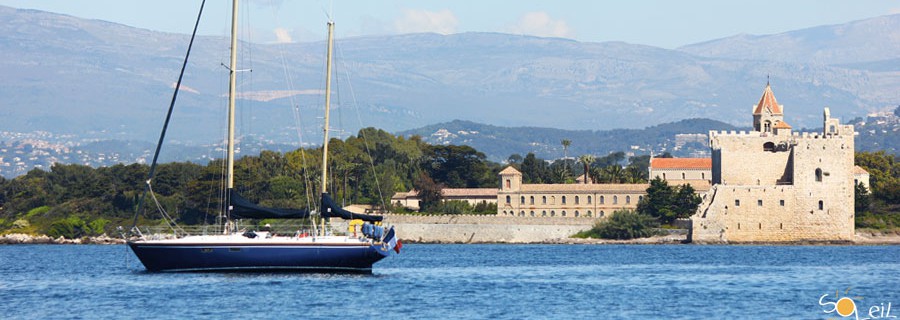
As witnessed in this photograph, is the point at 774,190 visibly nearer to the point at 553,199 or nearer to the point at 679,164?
the point at 553,199

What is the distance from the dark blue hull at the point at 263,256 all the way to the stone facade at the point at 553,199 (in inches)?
1890

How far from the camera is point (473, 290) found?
37.7 m

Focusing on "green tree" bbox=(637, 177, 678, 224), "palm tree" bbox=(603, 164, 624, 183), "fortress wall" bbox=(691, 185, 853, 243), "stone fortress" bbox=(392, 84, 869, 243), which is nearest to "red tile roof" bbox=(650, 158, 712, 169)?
"palm tree" bbox=(603, 164, 624, 183)

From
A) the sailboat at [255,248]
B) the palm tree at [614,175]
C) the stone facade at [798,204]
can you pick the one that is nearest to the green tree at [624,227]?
the stone facade at [798,204]

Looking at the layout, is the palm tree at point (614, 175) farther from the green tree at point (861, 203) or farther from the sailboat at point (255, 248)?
the sailboat at point (255, 248)

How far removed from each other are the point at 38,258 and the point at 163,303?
27.2 meters

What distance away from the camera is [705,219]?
71.2 meters

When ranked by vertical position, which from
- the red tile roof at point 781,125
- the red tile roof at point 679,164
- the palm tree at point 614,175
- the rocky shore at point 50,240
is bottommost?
the rocky shore at point 50,240

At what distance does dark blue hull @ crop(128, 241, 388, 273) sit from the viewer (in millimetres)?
38406

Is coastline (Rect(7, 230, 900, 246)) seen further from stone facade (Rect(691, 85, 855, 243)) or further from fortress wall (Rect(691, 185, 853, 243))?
stone facade (Rect(691, 85, 855, 243))

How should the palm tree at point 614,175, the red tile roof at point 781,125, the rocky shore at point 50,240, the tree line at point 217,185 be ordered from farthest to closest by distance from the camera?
the palm tree at point 614,175 → the tree line at point 217,185 → the rocky shore at point 50,240 → the red tile roof at point 781,125

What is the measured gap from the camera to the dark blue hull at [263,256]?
38406mm

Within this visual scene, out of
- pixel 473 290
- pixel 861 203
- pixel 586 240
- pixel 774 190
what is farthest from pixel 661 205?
pixel 473 290

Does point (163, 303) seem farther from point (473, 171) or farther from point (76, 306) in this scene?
point (473, 171)
